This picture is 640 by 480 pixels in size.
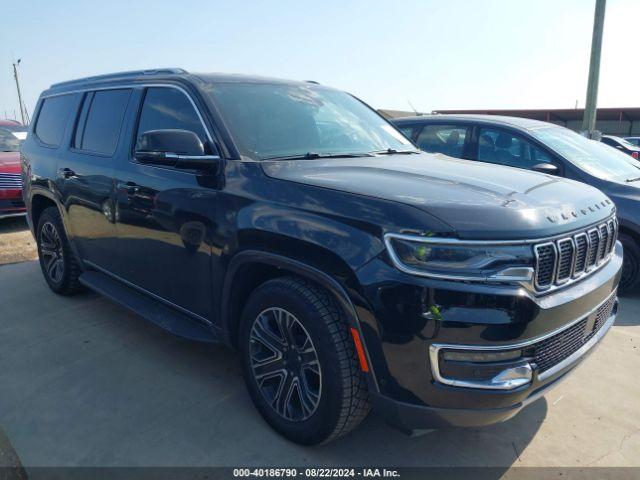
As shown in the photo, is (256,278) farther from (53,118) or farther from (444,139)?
(444,139)

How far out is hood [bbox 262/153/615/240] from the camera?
2.16 metres

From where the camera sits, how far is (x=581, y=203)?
8.68ft

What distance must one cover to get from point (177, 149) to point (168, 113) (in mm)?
710

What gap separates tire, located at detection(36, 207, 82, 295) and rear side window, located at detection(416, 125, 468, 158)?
4019mm

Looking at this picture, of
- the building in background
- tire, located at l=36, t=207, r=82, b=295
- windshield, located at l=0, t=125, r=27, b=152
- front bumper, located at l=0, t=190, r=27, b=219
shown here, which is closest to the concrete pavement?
tire, located at l=36, t=207, r=82, b=295

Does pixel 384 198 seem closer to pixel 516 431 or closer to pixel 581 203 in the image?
pixel 581 203

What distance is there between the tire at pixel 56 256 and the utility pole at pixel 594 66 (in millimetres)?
12749

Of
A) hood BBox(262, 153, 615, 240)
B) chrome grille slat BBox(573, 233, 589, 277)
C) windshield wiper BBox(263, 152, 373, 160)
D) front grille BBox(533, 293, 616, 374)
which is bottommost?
front grille BBox(533, 293, 616, 374)

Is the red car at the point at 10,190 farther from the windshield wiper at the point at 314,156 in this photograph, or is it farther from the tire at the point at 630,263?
the tire at the point at 630,263

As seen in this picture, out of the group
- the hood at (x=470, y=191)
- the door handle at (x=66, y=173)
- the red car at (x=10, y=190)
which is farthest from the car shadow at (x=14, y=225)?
the hood at (x=470, y=191)

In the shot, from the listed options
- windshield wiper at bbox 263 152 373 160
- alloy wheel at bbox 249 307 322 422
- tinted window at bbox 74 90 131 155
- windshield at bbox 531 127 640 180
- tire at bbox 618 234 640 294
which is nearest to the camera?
alloy wheel at bbox 249 307 322 422

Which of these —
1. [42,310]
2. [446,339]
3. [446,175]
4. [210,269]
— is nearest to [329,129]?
[446,175]

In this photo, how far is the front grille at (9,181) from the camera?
789 centimetres

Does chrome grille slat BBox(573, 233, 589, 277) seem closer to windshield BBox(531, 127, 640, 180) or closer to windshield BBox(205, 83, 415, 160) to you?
windshield BBox(205, 83, 415, 160)
